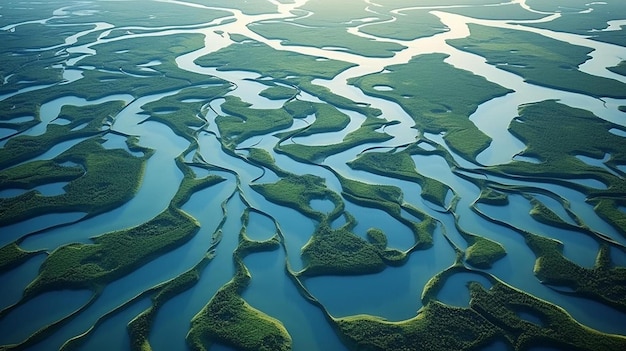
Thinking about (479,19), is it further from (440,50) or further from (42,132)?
(42,132)

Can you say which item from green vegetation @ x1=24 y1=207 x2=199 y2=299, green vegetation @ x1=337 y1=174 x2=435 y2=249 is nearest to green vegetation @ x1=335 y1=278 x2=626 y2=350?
green vegetation @ x1=337 y1=174 x2=435 y2=249

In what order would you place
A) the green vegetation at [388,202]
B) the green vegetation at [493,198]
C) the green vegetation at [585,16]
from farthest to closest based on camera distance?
the green vegetation at [585,16] → the green vegetation at [493,198] → the green vegetation at [388,202]

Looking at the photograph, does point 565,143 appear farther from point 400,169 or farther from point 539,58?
point 539,58

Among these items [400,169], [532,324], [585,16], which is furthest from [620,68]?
[532,324]

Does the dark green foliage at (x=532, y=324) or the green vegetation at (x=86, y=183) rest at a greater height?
the dark green foliage at (x=532, y=324)

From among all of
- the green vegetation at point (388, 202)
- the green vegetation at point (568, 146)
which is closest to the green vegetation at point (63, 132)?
the green vegetation at point (388, 202)

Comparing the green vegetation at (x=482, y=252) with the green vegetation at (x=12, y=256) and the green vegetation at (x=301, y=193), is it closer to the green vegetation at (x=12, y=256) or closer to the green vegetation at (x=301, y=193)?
the green vegetation at (x=301, y=193)

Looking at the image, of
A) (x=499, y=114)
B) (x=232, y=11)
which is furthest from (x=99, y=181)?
(x=232, y=11)
